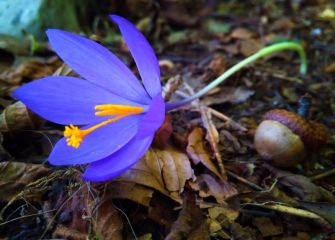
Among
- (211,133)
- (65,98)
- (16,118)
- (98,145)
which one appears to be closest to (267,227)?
(211,133)

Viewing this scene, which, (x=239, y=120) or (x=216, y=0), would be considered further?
(x=216, y=0)

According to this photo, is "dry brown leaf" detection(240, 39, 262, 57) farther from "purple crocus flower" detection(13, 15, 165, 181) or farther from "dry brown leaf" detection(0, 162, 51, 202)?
"dry brown leaf" detection(0, 162, 51, 202)

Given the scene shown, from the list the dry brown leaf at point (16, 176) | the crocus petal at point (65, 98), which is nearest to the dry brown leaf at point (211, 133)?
the crocus petal at point (65, 98)

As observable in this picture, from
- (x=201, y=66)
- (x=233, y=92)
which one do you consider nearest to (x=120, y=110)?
(x=233, y=92)

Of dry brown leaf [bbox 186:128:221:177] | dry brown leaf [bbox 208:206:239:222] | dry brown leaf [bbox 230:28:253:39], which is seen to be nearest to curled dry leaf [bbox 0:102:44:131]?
dry brown leaf [bbox 186:128:221:177]

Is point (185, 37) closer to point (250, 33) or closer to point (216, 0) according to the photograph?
point (250, 33)

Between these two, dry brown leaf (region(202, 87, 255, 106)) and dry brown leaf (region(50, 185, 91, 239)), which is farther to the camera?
dry brown leaf (region(202, 87, 255, 106))

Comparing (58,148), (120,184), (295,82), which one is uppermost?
(58,148)
